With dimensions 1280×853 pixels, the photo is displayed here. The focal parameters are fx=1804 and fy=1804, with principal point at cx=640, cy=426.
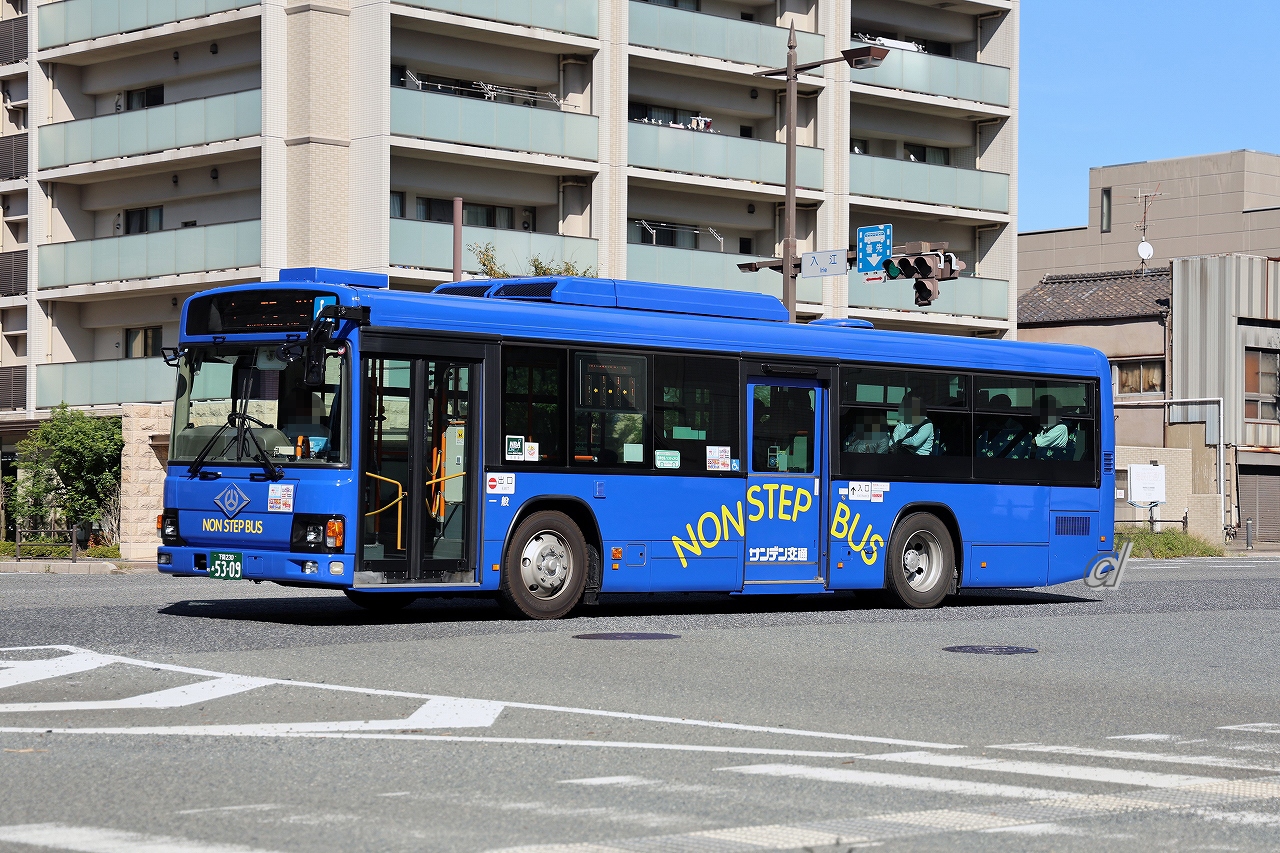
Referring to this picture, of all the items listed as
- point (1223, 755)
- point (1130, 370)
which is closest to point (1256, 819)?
point (1223, 755)

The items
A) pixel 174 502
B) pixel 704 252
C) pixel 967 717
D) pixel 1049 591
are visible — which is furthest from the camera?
pixel 704 252

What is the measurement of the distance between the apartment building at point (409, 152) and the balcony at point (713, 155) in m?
0.08

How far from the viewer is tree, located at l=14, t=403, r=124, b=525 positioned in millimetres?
36125

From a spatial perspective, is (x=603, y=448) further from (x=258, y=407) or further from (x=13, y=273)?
(x=13, y=273)

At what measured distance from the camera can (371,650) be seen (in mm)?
13906

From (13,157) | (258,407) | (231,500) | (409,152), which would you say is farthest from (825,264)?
(13,157)

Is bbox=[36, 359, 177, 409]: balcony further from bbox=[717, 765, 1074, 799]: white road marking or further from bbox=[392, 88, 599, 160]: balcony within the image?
bbox=[717, 765, 1074, 799]: white road marking

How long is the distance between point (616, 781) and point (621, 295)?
10932 mm

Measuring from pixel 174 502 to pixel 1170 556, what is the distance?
29.9 m

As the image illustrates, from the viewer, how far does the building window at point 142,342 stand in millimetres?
44094

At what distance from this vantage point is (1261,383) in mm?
57094

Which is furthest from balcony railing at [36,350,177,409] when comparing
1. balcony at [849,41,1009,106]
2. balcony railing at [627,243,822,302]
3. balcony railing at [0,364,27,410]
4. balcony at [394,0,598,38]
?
balcony at [849,41,1009,106]

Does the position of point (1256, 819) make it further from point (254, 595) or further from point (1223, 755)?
point (254, 595)

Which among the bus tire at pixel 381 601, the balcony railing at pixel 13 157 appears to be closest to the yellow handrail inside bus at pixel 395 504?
the bus tire at pixel 381 601
